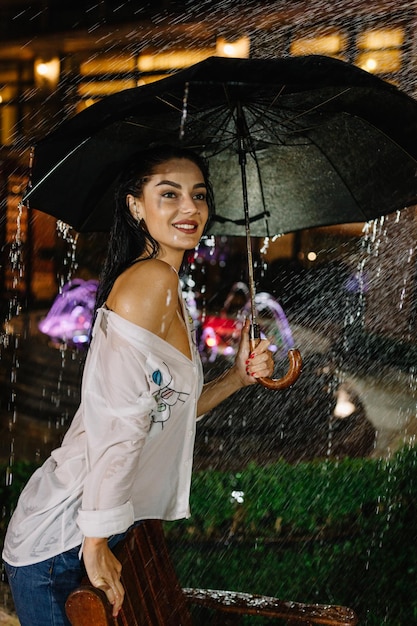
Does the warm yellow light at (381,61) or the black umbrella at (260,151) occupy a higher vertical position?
the warm yellow light at (381,61)

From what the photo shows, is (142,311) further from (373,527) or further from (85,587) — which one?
(373,527)

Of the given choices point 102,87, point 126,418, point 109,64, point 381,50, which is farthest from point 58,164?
point 109,64

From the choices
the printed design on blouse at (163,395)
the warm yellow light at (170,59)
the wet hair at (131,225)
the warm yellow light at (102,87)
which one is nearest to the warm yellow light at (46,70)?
the warm yellow light at (102,87)

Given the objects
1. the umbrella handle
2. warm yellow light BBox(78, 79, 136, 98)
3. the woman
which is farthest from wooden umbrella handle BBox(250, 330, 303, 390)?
warm yellow light BBox(78, 79, 136, 98)

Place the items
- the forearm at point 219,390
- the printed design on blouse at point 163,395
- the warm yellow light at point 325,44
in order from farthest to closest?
the warm yellow light at point 325,44, the forearm at point 219,390, the printed design on blouse at point 163,395

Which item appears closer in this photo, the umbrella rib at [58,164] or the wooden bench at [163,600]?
the wooden bench at [163,600]

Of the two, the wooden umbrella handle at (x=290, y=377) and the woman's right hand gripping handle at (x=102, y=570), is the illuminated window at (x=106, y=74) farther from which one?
the woman's right hand gripping handle at (x=102, y=570)

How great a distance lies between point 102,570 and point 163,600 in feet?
1.45

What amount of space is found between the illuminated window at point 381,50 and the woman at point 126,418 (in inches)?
265

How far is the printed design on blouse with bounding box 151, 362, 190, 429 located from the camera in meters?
1.93

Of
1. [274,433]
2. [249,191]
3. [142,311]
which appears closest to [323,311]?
[274,433]

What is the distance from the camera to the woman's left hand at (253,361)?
2375 millimetres

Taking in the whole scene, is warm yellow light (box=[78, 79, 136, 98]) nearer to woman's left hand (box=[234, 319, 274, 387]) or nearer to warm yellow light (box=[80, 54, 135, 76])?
warm yellow light (box=[80, 54, 135, 76])

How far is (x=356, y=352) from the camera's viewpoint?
10.2 m
